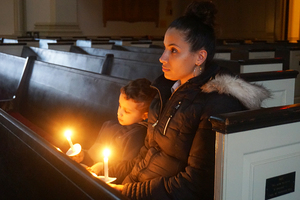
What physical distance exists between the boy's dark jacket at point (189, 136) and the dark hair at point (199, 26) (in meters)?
0.13

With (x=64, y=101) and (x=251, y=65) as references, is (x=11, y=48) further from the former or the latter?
(x=251, y=65)

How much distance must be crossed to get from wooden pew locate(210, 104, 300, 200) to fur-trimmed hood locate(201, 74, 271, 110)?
139 millimetres

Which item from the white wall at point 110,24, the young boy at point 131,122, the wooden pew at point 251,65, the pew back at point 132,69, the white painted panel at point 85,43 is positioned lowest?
the young boy at point 131,122

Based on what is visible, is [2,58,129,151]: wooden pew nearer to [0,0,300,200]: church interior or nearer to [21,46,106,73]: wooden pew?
[0,0,300,200]: church interior

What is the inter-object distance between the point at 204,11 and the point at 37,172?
1.01 meters

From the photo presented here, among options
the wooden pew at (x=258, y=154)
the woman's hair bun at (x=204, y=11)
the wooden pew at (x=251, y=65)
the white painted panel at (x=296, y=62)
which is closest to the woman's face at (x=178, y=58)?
the woman's hair bun at (x=204, y=11)

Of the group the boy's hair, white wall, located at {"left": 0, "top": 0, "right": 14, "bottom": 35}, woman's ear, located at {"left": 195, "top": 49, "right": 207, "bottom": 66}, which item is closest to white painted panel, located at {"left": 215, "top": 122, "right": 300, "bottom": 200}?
woman's ear, located at {"left": 195, "top": 49, "right": 207, "bottom": 66}

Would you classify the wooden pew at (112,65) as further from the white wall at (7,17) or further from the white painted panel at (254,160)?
the white wall at (7,17)

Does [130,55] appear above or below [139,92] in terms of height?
above

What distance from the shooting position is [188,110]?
1.53 m

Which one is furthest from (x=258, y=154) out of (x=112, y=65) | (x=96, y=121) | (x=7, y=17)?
(x=7, y=17)

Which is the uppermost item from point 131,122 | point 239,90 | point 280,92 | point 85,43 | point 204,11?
point 204,11

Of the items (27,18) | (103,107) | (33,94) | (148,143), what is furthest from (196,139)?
(27,18)

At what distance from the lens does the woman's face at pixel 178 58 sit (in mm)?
1689
